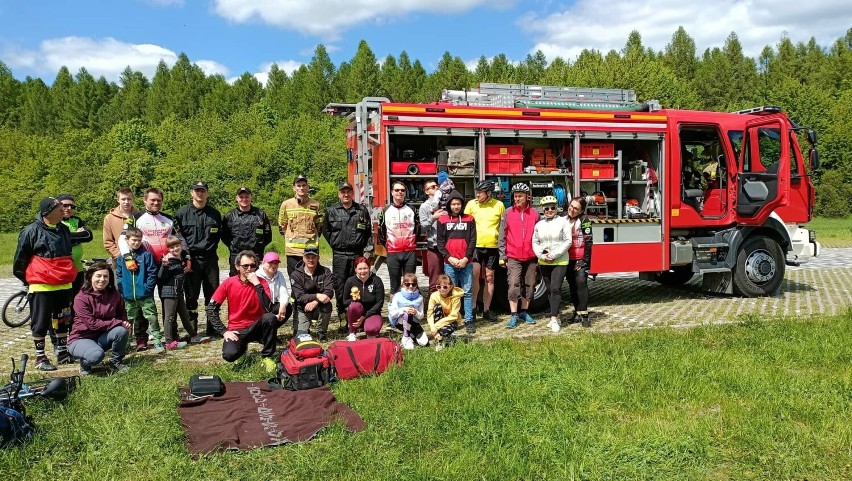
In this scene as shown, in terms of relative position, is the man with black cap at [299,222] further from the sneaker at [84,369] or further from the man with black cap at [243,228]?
the sneaker at [84,369]

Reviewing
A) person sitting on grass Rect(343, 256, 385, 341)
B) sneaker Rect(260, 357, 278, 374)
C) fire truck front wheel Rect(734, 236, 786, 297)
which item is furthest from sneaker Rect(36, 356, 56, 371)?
fire truck front wheel Rect(734, 236, 786, 297)

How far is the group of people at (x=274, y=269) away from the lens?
624cm

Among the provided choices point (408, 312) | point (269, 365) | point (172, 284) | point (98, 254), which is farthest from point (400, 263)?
point (98, 254)

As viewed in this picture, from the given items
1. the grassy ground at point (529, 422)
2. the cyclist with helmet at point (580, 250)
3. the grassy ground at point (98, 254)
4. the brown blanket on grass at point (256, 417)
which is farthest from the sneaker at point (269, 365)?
the grassy ground at point (98, 254)

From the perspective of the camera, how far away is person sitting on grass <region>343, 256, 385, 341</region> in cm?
708

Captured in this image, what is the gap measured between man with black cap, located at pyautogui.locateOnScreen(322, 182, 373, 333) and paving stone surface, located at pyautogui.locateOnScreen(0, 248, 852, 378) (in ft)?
3.03

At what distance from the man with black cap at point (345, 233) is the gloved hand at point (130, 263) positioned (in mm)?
2169

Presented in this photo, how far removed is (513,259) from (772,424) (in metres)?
4.02

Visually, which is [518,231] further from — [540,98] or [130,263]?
[130,263]

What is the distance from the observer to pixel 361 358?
569 centimetres

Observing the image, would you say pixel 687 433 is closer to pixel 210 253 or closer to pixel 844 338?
pixel 844 338

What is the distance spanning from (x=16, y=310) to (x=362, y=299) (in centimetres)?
586

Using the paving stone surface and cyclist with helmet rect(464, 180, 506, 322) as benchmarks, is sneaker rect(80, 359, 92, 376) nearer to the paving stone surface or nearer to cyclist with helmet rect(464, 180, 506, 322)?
the paving stone surface

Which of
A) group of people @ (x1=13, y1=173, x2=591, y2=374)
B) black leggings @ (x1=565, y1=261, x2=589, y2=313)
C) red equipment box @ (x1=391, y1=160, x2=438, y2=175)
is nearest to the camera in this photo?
group of people @ (x1=13, y1=173, x2=591, y2=374)
